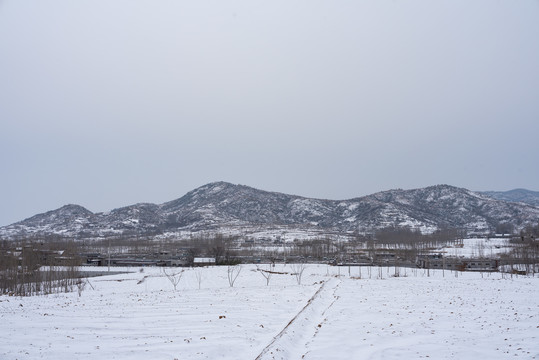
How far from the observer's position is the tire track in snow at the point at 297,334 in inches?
475

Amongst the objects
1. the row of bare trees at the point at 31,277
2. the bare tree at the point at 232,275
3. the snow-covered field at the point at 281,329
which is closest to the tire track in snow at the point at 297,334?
the snow-covered field at the point at 281,329

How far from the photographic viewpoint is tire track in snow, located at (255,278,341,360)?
1207 cm

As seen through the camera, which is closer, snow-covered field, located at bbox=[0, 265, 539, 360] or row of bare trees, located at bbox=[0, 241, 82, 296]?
snow-covered field, located at bbox=[0, 265, 539, 360]

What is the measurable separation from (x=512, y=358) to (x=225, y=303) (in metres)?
14.6

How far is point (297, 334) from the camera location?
1461cm

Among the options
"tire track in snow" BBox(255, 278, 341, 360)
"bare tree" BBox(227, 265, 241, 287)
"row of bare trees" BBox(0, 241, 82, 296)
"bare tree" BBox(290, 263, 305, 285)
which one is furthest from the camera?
"row of bare trees" BBox(0, 241, 82, 296)

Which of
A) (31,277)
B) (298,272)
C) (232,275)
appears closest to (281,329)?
(232,275)

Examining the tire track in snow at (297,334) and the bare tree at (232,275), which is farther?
the bare tree at (232,275)

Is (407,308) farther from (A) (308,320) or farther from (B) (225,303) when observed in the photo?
(B) (225,303)

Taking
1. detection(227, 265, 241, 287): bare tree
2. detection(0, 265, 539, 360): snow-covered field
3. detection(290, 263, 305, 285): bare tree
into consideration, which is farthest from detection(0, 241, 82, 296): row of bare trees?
detection(290, 263, 305, 285): bare tree

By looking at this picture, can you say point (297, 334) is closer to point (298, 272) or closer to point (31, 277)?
point (298, 272)

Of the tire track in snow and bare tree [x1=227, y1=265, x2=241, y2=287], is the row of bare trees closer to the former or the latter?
bare tree [x1=227, y1=265, x2=241, y2=287]

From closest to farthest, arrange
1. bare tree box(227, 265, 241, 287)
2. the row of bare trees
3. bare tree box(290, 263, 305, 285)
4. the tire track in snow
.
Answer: the tire track in snow
bare tree box(227, 265, 241, 287)
bare tree box(290, 263, 305, 285)
the row of bare trees

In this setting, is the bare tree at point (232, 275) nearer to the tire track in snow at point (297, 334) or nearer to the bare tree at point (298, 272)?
the bare tree at point (298, 272)
